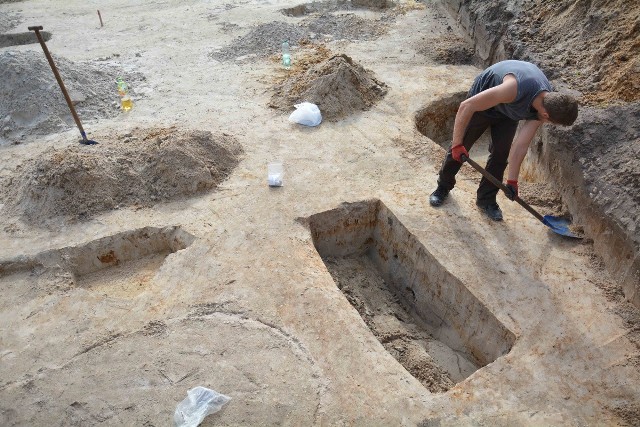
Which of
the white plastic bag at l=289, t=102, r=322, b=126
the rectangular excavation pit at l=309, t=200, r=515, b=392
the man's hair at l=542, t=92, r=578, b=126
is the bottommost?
the rectangular excavation pit at l=309, t=200, r=515, b=392

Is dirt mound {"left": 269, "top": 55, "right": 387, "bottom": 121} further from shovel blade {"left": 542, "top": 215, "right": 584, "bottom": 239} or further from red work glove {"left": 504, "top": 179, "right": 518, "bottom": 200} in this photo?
shovel blade {"left": 542, "top": 215, "right": 584, "bottom": 239}

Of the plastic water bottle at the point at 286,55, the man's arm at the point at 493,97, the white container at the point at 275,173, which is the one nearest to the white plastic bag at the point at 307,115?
the white container at the point at 275,173

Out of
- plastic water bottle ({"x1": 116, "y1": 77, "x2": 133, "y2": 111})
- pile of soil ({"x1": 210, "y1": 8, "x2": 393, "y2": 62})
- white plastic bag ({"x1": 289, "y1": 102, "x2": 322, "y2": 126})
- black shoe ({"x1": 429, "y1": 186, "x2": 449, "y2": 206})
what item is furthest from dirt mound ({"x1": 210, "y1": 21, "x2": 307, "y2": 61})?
black shoe ({"x1": 429, "y1": 186, "x2": 449, "y2": 206})

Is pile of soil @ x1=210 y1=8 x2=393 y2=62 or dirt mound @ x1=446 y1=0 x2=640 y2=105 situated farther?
pile of soil @ x1=210 y1=8 x2=393 y2=62

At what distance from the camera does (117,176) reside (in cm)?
452

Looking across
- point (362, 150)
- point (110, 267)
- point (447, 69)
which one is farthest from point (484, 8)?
point (110, 267)

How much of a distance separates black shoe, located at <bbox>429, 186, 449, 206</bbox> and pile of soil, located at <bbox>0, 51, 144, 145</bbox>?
4.42m

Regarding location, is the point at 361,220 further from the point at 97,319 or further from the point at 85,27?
the point at 85,27

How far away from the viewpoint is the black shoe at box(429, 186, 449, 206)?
14.2ft

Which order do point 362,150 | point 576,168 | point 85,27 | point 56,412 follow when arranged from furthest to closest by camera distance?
point 85,27 → point 362,150 → point 576,168 → point 56,412

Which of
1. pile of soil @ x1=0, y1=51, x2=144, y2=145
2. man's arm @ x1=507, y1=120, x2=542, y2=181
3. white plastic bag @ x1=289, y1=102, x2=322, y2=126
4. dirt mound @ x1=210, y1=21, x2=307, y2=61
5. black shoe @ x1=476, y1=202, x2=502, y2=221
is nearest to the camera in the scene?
man's arm @ x1=507, y1=120, x2=542, y2=181

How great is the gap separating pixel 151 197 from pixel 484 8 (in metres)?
6.21

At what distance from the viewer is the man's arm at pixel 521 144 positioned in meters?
3.76

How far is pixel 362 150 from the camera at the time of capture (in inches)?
205
